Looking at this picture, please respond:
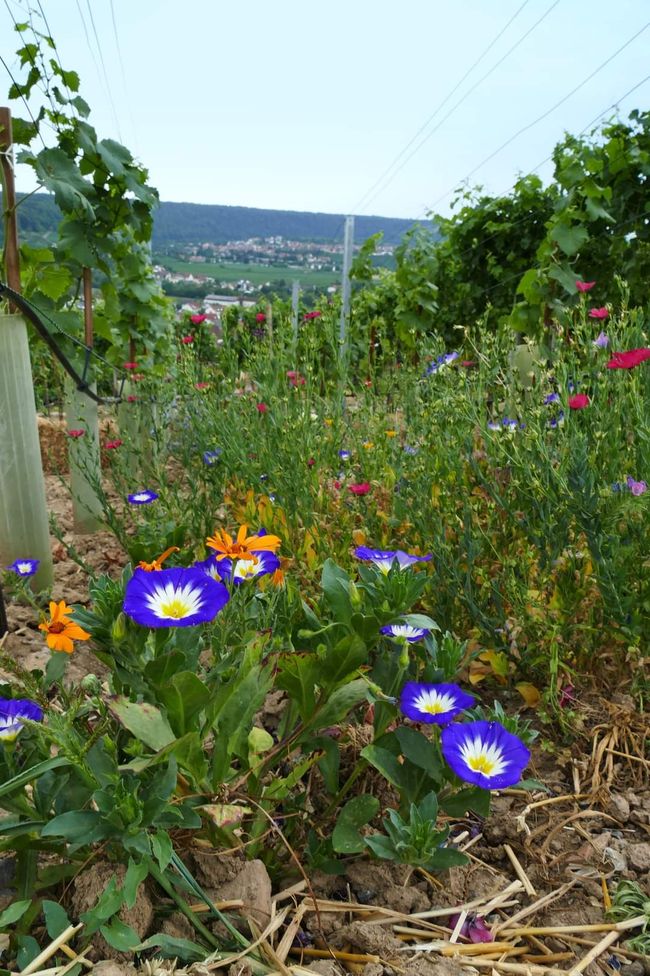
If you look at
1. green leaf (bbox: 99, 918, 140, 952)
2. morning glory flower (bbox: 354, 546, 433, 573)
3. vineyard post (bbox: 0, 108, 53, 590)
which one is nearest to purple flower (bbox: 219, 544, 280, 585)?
morning glory flower (bbox: 354, 546, 433, 573)

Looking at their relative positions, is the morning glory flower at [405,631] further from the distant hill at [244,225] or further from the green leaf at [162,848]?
the distant hill at [244,225]

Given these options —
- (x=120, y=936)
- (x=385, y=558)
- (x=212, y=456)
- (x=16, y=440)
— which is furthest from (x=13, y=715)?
(x=212, y=456)

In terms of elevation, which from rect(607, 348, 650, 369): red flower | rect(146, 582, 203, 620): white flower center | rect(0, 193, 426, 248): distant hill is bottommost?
rect(0, 193, 426, 248): distant hill

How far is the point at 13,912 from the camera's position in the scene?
1077 mm

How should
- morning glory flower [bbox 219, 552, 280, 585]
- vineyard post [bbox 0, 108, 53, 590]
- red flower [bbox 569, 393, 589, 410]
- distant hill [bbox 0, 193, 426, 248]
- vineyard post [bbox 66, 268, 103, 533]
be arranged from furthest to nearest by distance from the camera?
distant hill [bbox 0, 193, 426, 248]
vineyard post [bbox 66, 268, 103, 533]
vineyard post [bbox 0, 108, 53, 590]
red flower [bbox 569, 393, 589, 410]
morning glory flower [bbox 219, 552, 280, 585]

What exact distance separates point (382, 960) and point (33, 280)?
312cm

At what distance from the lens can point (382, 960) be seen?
1.15 meters

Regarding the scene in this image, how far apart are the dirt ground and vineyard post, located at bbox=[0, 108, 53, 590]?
179cm

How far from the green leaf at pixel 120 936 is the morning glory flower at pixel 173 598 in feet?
1.31

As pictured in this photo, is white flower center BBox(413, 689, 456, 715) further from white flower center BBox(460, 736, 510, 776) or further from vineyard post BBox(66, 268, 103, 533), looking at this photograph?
vineyard post BBox(66, 268, 103, 533)

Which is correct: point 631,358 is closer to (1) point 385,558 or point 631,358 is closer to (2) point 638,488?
(2) point 638,488

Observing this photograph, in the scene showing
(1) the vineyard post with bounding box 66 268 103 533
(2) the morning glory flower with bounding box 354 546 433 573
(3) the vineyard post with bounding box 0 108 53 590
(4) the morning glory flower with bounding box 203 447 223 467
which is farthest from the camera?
(1) the vineyard post with bounding box 66 268 103 533

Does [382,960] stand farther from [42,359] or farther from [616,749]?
[42,359]

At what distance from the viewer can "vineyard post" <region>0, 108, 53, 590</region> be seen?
8.63ft
